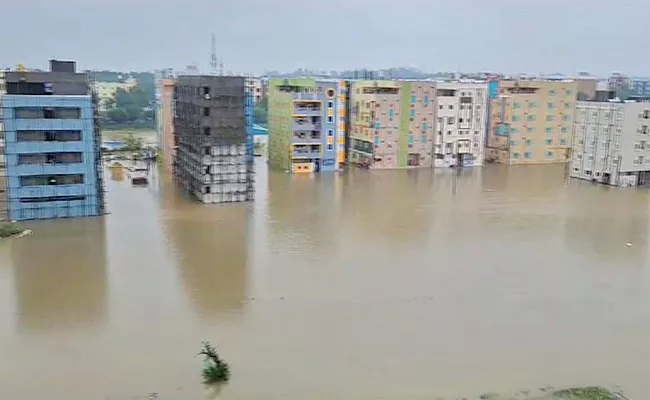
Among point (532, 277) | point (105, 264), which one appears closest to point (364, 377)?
point (532, 277)

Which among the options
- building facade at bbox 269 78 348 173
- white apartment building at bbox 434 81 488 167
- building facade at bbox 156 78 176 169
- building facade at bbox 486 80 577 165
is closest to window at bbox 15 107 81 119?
building facade at bbox 156 78 176 169

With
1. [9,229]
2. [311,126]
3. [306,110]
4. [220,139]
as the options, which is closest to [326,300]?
[9,229]

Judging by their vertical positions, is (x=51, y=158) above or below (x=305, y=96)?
below

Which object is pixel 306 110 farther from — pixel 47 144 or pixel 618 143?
pixel 618 143

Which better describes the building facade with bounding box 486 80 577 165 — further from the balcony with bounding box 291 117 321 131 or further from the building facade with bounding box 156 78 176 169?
the building facade with bounding box 156 78 176 169

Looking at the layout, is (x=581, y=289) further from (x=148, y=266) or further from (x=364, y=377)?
(x=148, y=266)

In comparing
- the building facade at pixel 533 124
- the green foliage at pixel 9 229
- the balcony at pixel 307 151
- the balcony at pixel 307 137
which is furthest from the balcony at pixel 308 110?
the green foliage at pixel 9 229
